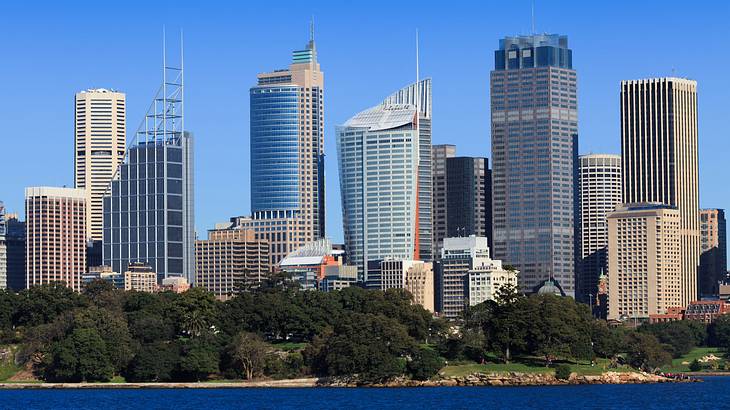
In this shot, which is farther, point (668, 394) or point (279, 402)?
point (668, 394)

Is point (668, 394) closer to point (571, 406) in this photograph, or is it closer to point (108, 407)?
point (571, 406)

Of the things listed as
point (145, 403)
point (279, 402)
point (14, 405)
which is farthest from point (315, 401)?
point (14, 405)

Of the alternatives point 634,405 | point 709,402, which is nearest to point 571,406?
point 634,405

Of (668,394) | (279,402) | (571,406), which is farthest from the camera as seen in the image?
(668,394)

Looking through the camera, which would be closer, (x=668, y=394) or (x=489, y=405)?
(x=489, y=405)

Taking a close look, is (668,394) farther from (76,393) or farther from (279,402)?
(76,393)

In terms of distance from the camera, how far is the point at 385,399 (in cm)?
18412

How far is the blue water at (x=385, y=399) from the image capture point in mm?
175750

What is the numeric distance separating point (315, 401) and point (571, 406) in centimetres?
2755

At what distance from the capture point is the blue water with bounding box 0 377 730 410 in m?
176

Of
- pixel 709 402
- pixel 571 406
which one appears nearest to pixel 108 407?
pixel 571 406

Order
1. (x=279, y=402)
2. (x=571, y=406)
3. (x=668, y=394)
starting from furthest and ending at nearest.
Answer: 1. (x=668, y=394)
2. (x=279, y=402)
3. (x=571, y=406)

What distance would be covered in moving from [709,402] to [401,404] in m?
32.3

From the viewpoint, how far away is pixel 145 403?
182 meters
